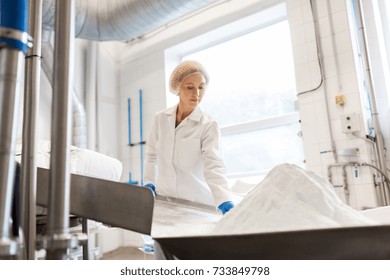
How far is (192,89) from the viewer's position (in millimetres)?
1646

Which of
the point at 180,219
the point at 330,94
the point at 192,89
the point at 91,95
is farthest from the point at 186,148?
the point at 91,95

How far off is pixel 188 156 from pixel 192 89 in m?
0.36

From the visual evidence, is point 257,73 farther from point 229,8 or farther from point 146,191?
point 146,191

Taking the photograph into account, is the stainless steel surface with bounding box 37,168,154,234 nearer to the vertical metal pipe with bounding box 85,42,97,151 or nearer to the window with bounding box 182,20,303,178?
the window with bounding box 182,20,303,178

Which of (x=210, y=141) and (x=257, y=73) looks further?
(x=257, y=73)

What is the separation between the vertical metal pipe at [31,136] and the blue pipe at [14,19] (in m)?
0.23

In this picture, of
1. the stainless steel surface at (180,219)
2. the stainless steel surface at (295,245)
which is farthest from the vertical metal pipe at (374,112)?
the stainless steel surface at (295,245)

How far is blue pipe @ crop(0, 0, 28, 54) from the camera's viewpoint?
45 cm

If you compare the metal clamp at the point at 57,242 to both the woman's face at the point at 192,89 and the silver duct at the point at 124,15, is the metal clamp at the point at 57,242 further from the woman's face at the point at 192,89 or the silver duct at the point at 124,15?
the silver duct at the point at 124,15

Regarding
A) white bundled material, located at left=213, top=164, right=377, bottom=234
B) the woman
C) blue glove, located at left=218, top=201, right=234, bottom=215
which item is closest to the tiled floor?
the woman
